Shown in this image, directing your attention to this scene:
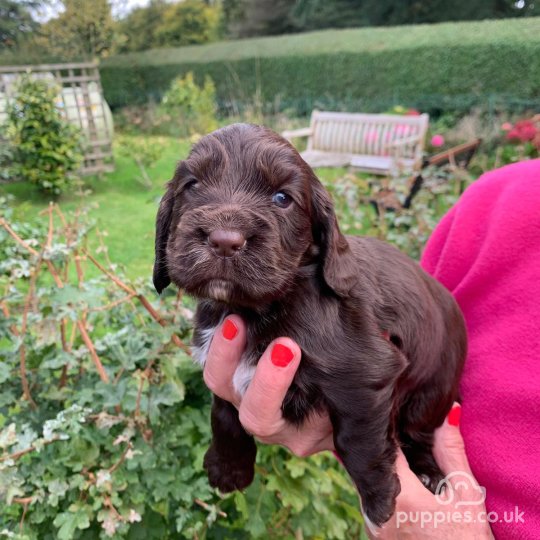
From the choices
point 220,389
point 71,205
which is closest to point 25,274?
point 220,389

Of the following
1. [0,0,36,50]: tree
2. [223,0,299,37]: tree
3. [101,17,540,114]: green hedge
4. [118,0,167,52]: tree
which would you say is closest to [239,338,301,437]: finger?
[101,17,540,114]: green hedge

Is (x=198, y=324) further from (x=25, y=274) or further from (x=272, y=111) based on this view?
(x=272, y=111)

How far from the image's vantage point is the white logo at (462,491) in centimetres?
165

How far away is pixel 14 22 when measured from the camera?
14453 mm

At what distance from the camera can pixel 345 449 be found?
1637 millimetres

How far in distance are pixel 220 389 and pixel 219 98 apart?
1938 cm

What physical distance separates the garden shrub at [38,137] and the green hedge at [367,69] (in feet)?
25.6

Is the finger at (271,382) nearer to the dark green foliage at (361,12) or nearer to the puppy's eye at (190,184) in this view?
the puppy's eye at (190,184)

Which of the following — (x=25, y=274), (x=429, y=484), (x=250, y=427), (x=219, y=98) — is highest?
(x=25, y=274)

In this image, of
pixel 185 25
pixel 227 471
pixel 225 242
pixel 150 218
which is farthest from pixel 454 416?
pixel 185 25

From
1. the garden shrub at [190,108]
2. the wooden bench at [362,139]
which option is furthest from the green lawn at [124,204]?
the wooden bench at [362,139]

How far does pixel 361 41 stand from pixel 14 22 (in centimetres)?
1024

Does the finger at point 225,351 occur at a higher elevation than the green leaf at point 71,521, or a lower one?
higher

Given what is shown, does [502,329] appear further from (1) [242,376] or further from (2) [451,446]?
(1) [242,376]
